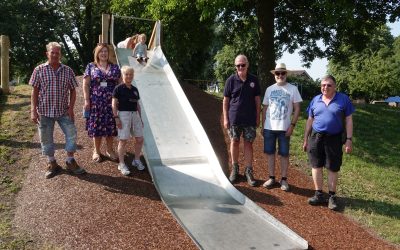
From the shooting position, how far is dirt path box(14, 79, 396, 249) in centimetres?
479

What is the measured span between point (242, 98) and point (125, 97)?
1747mm

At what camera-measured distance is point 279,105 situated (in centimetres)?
653

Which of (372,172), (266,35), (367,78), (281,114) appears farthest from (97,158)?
(367,78)

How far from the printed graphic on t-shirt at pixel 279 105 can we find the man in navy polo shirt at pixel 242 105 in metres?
0.22

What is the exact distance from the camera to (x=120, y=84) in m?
6.49

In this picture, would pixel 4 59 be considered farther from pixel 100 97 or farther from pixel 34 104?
pixel 34 104

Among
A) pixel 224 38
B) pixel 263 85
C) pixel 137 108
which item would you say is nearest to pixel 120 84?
pixel 137 108

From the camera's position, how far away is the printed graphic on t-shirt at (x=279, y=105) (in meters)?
6.51

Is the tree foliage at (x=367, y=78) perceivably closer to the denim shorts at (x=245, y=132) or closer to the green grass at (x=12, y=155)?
the green grass at (x=12, y=155)

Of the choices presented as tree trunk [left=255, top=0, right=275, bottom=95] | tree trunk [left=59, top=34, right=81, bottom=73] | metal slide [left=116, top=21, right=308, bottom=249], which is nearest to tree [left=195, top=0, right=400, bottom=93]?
tree trunk [left=255, top=0, right=275, bottom=95]

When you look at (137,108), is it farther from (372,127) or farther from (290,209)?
(372,127)

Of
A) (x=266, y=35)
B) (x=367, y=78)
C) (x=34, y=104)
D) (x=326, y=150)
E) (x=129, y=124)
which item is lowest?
(x=326, y=150)

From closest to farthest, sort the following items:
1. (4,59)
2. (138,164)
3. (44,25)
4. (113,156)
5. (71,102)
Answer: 1. (71,102)
2. (138,164)
3. (113,156)
4. (4,59)
5. (44,25)

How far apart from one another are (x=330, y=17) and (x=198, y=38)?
623 cm
